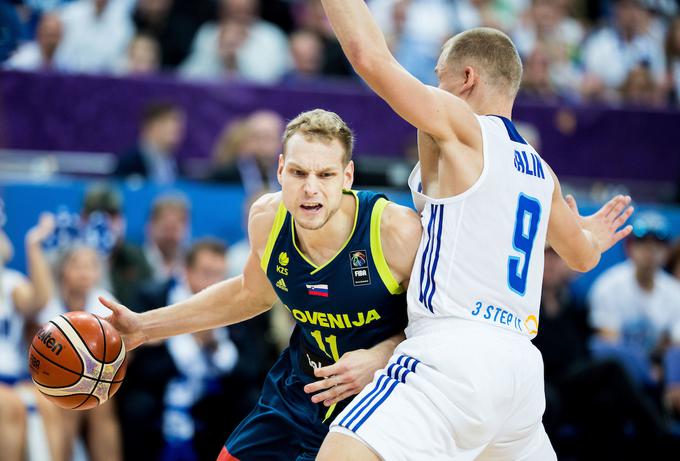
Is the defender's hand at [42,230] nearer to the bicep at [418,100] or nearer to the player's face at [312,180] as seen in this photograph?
the player's face at [312,180]

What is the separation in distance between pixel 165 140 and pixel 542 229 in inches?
239

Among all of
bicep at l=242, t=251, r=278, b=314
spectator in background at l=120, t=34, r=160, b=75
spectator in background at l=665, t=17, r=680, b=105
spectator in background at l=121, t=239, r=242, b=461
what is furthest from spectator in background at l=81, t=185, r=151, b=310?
spectator in background at l=665, t=17, r=680, b=105

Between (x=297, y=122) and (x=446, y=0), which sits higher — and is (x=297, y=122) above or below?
below

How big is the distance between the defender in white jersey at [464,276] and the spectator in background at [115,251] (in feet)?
15.5

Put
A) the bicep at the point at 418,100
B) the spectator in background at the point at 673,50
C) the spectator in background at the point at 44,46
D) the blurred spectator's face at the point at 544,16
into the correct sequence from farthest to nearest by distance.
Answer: the spectator in background at the point at 673,50, the blurred spectator's face at the point at 544,16, the spectator in background at the point at 44,46, the bicep at the point at 418,100

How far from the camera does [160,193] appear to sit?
31.1ft

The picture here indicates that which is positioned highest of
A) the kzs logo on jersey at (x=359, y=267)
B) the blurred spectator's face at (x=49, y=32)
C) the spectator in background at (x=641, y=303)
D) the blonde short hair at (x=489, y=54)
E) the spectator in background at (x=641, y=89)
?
the blurred spectator's face at (x=49, y=32)

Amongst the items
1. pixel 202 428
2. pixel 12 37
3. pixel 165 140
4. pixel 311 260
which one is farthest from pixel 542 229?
pixel 165 140

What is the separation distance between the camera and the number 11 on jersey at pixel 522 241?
4613 mm

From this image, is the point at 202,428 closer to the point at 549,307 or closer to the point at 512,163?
the point at 549,307

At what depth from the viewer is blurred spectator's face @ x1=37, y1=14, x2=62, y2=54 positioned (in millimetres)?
11133

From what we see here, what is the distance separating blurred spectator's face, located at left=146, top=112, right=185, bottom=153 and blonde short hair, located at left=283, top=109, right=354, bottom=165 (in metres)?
5.45

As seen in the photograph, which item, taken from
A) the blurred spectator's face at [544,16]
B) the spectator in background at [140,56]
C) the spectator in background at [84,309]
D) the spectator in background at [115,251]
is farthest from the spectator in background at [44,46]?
the blurred spectator's face at [544,16]

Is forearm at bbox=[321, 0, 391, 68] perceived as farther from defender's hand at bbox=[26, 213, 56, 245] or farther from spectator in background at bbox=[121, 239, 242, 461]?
defender's hand at bbox=[26, 213, 56, 245]
